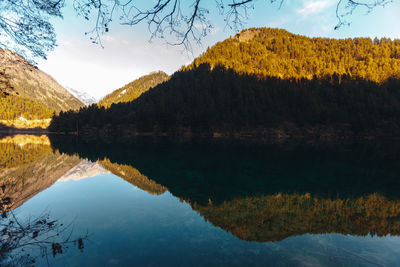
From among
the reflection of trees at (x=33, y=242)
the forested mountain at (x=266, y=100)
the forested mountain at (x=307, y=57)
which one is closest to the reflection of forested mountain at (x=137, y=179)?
the reflection of trees at (x=33, y=242)

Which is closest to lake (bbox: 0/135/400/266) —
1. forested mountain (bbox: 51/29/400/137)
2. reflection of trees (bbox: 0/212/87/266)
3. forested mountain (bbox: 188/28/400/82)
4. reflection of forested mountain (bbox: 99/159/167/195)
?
reflection of trees (bbox: 0/212/87/266)

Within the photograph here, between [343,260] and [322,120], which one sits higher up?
[322,120]

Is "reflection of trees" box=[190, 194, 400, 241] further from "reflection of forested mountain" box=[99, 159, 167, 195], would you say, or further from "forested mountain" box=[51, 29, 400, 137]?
"forested mountain" box=[51, 29, 400, 137]

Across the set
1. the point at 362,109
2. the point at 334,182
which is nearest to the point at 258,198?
the point at 334,182

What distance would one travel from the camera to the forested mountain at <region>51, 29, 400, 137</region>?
308 ft

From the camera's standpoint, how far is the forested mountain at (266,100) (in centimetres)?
9375

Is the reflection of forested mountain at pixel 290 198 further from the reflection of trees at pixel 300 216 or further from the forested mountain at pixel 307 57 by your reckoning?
the forested mountain at pixel 307 57

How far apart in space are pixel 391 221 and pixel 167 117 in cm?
9126

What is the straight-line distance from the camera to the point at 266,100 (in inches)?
4200

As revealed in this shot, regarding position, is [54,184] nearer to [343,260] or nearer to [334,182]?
[343,260]

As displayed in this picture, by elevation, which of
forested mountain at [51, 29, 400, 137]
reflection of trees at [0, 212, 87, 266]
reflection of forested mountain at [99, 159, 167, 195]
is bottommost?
reflection of forested mountain at [99, 159, 167, 195]

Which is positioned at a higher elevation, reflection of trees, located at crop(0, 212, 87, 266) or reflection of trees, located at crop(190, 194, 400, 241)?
reflection of trees, located at crop(0, 212, 87, 266)

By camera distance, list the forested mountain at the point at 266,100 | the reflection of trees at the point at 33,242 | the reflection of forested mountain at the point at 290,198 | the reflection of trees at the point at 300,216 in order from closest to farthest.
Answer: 1. the reflection of trees at the point at 33,242
2. the reflection of trees at the point at 300,216
3. the reflection of forested mountain at the point at 290,198
4. the forested mountain at the point at 266,100

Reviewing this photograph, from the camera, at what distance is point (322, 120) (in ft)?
308
